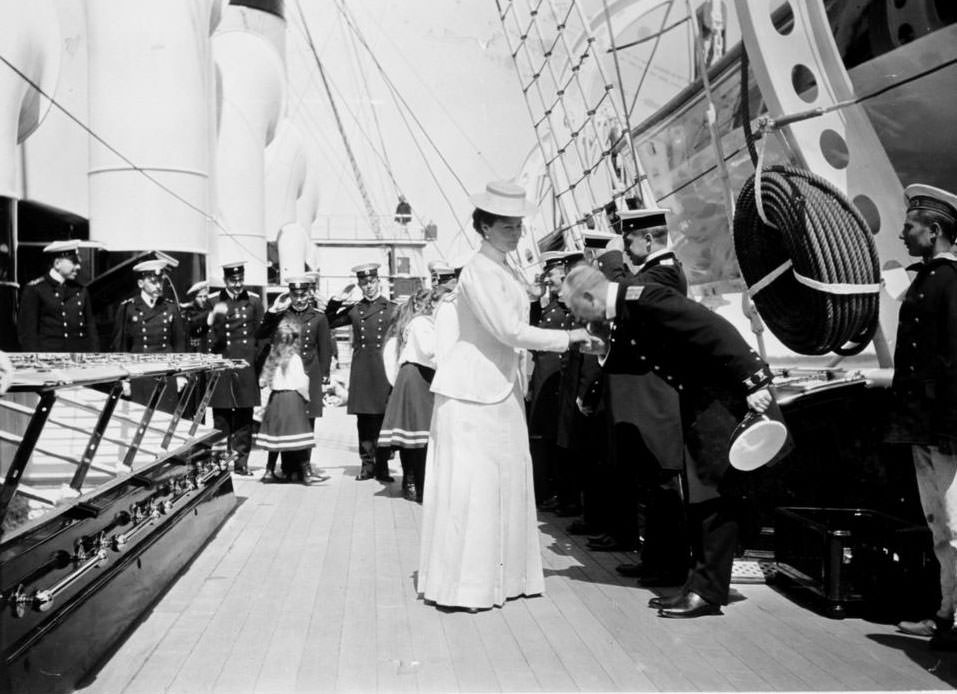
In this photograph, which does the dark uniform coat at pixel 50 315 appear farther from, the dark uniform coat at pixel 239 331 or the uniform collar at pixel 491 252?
the uniform collar at pixel 491 252

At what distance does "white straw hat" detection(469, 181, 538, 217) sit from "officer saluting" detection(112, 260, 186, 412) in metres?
4.21

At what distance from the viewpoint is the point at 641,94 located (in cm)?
1068

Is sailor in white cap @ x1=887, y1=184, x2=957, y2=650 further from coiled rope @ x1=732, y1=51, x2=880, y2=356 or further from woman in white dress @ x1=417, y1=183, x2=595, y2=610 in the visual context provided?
woman in white dress @ x1=417, y1=183, x2=595, y2=610

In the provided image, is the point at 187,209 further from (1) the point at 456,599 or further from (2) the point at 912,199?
(2) the point at 912,199

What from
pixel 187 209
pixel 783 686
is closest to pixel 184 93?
pixel 187 209

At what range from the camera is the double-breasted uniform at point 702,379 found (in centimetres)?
360

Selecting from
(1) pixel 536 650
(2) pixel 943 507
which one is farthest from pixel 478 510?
(2) pixel 943 507

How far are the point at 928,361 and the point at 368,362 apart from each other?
17.5 feet

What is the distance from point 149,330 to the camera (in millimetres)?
7582

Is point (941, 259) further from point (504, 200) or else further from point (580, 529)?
point (580, 529)

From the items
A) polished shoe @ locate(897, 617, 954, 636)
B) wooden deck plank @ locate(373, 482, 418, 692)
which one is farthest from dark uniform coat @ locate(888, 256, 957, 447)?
wooden deck plank @ locate(373, 482, 418, 692)

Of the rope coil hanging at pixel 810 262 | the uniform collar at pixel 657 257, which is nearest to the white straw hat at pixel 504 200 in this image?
the uniform collar at pixel 657 257

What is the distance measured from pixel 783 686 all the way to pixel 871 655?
495 mm

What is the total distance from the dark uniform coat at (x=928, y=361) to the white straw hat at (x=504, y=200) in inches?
60.5
